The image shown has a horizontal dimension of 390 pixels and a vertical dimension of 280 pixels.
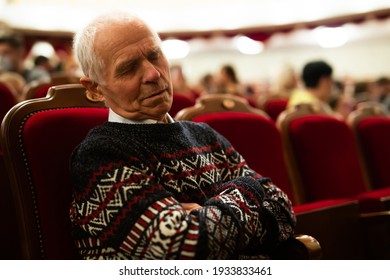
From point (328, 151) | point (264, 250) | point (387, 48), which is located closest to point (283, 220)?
point (264, 250)

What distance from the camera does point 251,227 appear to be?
0.59 m

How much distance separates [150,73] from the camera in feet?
2.02

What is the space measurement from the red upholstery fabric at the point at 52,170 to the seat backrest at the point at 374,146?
814mm

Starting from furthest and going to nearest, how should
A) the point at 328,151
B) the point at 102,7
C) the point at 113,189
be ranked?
the point at 102,7 < the point at 328,151 < the point at 113,189

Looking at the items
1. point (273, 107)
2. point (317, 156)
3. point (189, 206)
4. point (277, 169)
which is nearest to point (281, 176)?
point (277, 169)

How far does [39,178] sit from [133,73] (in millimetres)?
181

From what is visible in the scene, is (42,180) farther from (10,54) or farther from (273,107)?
(10,54)

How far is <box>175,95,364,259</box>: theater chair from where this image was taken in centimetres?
81

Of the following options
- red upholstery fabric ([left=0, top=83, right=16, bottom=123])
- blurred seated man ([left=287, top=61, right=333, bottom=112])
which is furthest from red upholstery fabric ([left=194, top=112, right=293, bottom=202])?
blurred seated man ([left=287, top=61, right=333, bottom=112])

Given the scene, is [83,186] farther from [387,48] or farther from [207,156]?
[387,48]

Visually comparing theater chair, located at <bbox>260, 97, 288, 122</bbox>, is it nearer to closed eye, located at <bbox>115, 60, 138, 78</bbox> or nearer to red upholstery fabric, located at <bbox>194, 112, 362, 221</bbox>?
red upholstery fabric, located at <bbox>194, 112, 362, 221</bbox>

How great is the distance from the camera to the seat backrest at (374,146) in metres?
1.24
